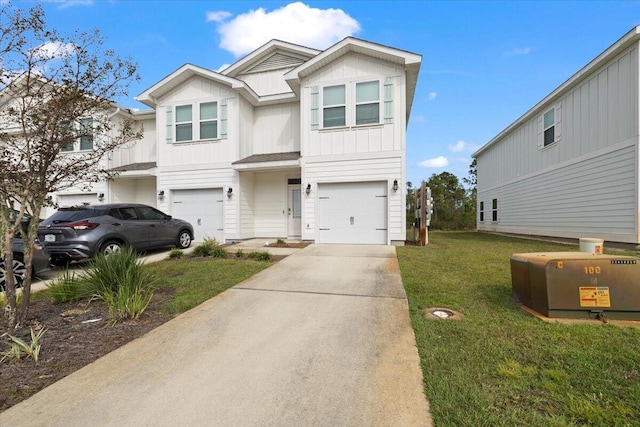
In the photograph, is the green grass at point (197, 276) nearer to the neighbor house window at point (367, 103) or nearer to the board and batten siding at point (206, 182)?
the board and batten siding at point (206, 182)

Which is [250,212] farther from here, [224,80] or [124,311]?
[124,311]

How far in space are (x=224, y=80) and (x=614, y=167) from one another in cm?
1338

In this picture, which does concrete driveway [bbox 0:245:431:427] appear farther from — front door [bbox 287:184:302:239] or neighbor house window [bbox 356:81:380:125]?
front door [bbox 287:184:302:239]

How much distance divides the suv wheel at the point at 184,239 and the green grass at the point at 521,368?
8069mm

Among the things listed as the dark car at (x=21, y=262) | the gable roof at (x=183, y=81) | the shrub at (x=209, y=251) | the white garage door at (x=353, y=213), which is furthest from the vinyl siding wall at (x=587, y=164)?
the dark car at (x=21, y=262)

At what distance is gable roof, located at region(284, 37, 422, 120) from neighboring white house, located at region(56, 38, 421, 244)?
35 millimetres

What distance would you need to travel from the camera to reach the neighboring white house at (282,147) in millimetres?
10094

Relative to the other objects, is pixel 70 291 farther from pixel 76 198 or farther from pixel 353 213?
pixel 76 198

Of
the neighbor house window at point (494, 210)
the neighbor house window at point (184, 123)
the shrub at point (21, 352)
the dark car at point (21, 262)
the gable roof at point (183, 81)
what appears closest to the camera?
the shrub at point (21, 352)

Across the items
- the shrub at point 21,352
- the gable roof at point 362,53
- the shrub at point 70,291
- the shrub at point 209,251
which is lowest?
the shrub at point 21,352

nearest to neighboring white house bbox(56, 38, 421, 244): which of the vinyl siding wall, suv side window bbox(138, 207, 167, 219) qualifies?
suv side window bbox(138, 207, 167, 219)

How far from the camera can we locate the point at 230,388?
93.7 inches

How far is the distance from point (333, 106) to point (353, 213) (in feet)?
12.4

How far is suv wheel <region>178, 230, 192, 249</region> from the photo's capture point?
9.83 metres
